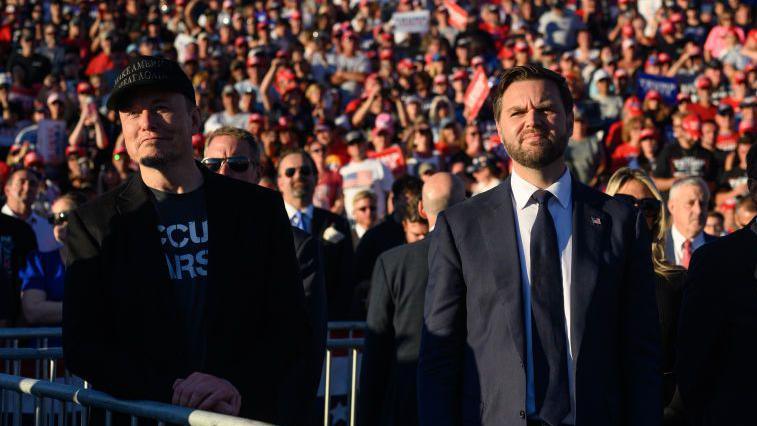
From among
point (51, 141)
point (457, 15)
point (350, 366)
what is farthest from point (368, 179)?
point (457, 15)

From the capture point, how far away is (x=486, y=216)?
401 cm

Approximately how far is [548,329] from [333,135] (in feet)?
35.7

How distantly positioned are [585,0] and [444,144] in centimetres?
884

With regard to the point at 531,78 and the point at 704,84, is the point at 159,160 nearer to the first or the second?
the point at 531,78

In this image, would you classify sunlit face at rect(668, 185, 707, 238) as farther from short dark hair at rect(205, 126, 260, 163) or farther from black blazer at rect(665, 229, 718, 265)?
short dark hair at rect(205, 126, 260, 163)

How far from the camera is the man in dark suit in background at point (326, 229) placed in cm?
827

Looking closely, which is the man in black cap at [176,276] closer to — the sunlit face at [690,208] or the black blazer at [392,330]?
the black blazer at [392,330]

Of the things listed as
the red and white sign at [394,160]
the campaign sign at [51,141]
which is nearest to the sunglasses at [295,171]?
the red and white sign at [394,160]

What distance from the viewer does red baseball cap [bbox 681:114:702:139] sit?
13.9 m

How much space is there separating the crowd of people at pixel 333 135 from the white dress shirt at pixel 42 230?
2 cm

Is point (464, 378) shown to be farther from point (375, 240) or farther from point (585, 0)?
point (585, 0)

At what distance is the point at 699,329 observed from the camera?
4.39 metres

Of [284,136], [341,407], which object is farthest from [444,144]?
[341,407]

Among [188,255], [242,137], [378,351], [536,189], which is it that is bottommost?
[378,351]
